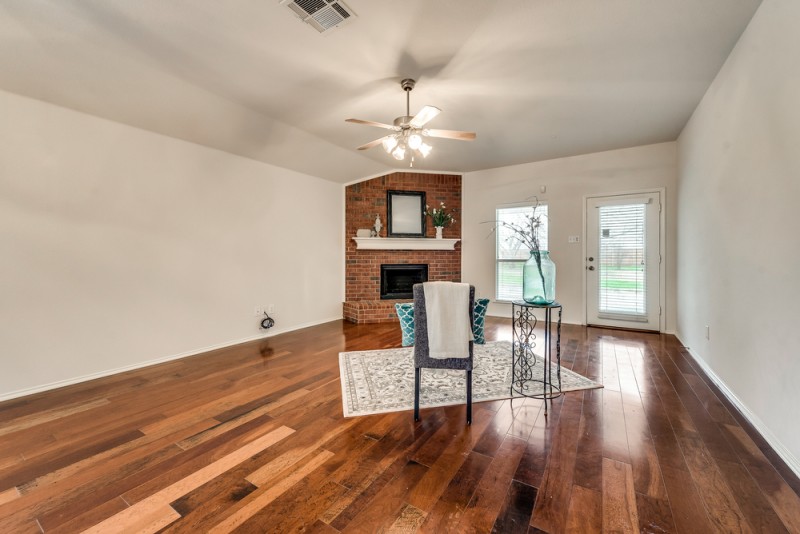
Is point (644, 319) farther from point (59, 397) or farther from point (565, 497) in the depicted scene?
point (59, 397)

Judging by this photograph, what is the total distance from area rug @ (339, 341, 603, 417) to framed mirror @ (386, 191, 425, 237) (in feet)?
8.75

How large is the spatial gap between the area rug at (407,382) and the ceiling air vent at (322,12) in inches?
99.7

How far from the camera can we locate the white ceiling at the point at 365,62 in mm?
1975

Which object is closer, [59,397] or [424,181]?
[59,397]

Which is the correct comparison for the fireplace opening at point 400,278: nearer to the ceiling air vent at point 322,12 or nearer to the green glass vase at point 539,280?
the green glass vase at point 539,280

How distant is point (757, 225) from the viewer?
2.07 m

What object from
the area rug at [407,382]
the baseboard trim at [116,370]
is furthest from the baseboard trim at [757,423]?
the baseboard trim at [116,370]

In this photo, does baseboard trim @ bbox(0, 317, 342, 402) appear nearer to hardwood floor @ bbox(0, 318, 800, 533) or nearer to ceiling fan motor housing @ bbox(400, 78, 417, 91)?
hardwood floor @ bbox(0, 318, 800, 533)

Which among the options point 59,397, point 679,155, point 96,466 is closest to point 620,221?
point 679,155

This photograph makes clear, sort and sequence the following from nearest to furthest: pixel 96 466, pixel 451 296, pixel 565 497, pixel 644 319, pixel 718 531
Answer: pixel 718 531, pixel 565 497, pixel 96 466, pixel 451 296, pixel 644 319

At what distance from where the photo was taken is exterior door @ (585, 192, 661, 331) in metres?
4.42

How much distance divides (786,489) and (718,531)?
583 millimetres

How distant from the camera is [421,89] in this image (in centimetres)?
291

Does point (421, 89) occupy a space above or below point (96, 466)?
above
